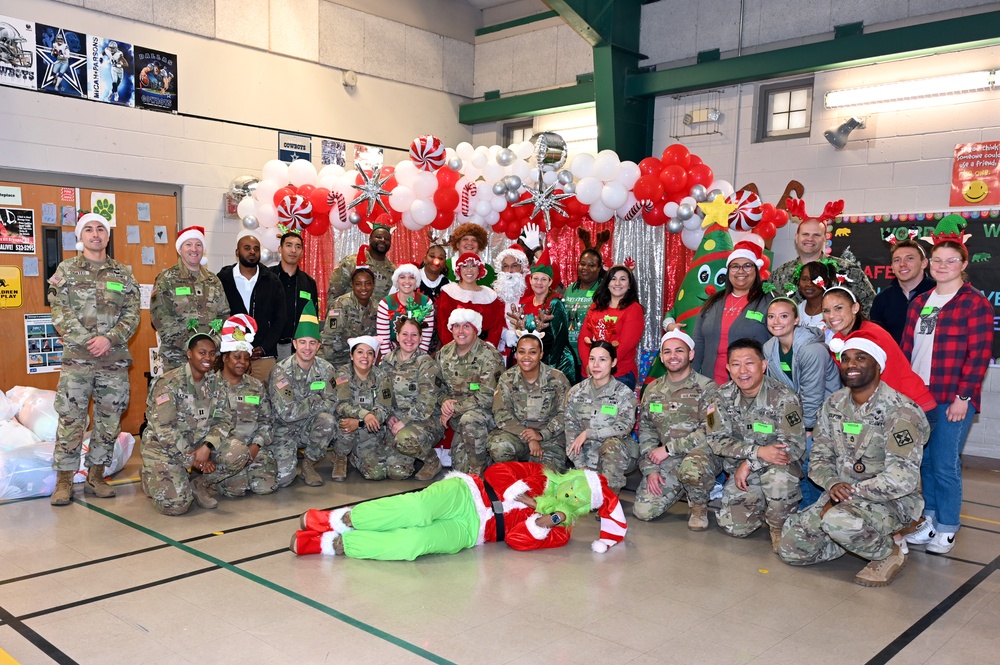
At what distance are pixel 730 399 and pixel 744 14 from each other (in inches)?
204

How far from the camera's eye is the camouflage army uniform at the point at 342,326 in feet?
21.6

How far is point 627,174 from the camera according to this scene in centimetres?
663

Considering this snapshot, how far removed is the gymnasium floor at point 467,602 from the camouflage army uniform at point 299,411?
89 centimetres

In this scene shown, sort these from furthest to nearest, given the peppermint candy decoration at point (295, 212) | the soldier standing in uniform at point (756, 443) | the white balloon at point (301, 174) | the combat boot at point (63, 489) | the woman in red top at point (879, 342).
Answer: the white balloon at point (301, 174)
the peppermint candy decoration at point (295, 212)
the combat boot at point (63, 489)
the soldier standing in uniform at point (756, 443)
the woman in red top at point (879, 342)

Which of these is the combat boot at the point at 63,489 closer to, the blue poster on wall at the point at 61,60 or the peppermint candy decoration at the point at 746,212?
the blue poster on wall at the point at 61,60

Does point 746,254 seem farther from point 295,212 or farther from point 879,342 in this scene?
point 295,212

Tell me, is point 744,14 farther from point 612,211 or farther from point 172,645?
point 172,645

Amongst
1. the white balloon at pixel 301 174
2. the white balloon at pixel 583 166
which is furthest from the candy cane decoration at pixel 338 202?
the white balloon at pixel 583 166

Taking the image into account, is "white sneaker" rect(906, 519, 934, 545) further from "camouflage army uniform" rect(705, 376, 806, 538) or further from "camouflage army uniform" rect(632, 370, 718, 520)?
"camouflage army uniform" rect(632, 370, 718, 520)

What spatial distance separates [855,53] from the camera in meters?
7.21

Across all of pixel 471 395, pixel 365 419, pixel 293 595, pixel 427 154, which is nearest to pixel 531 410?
pixel 471 395

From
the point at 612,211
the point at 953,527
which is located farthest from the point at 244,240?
the point at 953,527

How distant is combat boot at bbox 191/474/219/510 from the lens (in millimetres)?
5090

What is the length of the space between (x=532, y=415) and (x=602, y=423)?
599 millimetres
